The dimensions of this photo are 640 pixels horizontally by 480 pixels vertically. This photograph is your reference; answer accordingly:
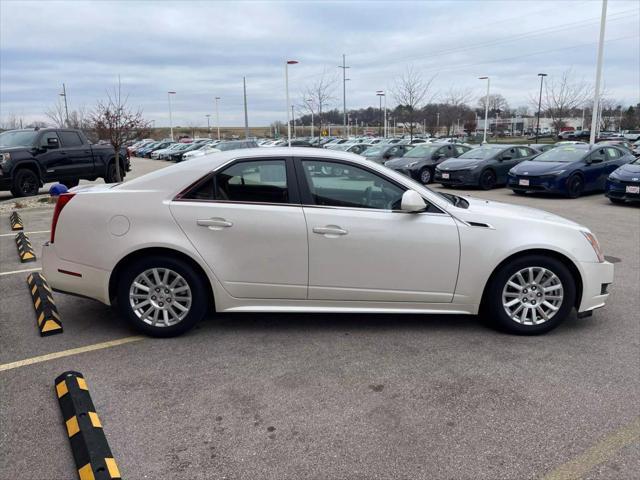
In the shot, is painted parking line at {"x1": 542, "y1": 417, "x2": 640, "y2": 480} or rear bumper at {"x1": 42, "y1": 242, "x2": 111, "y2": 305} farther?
rear bumper at {"x1": 42, "y1": 242, "x2": 111, "y2": 305}

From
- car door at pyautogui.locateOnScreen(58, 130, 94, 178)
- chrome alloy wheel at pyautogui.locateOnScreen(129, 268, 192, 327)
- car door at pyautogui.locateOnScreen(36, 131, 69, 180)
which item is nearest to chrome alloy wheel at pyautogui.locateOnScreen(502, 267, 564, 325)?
chrome alloy wheel at pyautogui.locateOnScreen(129, 268, 192, 327)

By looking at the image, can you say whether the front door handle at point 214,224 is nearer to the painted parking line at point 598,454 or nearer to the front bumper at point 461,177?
the painted parking line at point 598,454

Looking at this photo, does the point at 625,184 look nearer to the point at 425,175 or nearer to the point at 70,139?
the point at 425,175

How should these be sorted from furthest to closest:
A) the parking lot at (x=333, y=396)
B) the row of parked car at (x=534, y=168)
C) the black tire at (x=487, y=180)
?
the black tire at (x=487, y=180), the row of parked car at (x=534, y=168), the parking lot at (x=333, y=396)

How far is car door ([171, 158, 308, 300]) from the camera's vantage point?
424 cm

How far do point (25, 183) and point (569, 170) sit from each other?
1485 centimetres

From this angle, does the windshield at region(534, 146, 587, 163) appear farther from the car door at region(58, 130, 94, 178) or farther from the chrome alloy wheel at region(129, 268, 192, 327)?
the chrome alloy wheel at region(129, 268, 192, 327)

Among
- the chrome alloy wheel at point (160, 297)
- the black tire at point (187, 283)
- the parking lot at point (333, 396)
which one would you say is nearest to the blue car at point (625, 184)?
the parking lot at point (333, 396)

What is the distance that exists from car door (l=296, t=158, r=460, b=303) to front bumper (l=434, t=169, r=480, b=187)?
12.8 m

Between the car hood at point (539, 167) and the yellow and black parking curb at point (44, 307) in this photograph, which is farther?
the car hood at point (539, 167)

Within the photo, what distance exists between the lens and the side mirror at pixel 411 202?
4.19m

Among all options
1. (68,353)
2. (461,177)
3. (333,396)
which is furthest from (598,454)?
(461,177)

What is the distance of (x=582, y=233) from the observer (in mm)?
4559

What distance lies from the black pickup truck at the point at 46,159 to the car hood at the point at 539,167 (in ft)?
41.0
